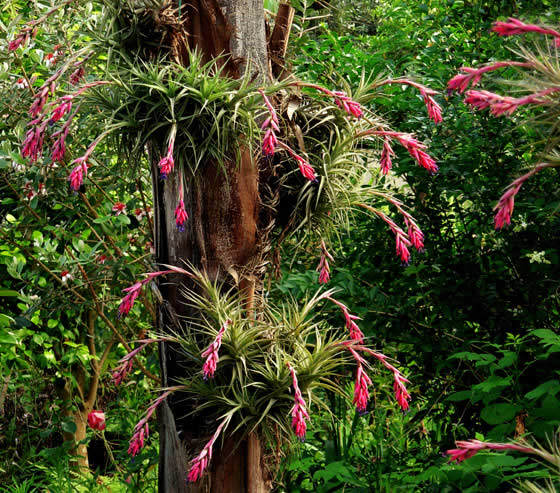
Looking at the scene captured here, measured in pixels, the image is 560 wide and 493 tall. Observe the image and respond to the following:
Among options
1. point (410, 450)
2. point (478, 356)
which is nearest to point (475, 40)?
point (478, 356)

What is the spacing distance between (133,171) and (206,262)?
0.39 metres

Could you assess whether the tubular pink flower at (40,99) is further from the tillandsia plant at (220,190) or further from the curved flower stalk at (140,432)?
the curved flower stalk at (140,432)

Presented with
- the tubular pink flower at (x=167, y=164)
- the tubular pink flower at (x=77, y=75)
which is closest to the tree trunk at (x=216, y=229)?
the tubular pink flower at (x=167, y=164)

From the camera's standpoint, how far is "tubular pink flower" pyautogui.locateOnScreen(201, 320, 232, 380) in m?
1.92

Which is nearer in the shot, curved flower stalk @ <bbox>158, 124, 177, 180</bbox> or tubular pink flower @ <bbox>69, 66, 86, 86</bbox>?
curved flower stalk @ <bbox>158, 124, 177, 180</bbox>

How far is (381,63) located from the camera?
3.81 meters

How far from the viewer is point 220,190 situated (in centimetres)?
225

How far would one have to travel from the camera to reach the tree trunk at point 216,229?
222cm

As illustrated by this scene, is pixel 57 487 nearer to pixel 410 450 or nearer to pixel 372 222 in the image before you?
pixel 410 450

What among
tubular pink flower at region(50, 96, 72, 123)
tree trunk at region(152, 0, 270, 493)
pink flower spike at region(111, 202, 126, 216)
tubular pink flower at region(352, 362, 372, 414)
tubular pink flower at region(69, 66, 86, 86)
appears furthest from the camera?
pink flower spike at region(111, 202, 126, 216)

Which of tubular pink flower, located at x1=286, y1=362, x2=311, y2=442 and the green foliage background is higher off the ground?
tubular pink flower, located at x1=286, y1=362, x2=311, y2=442

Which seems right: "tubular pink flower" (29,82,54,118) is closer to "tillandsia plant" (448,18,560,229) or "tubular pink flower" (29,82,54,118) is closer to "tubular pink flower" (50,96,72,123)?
"tubular pink flower" (50,96,72,123)

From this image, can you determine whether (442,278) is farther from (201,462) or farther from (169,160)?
(169,160)

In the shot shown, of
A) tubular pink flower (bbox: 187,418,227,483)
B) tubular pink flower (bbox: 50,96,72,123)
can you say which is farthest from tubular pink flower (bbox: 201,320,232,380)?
tubular pink flower (bbox: 50,96,72,123)
